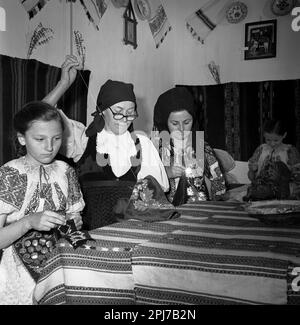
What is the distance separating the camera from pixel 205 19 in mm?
3426

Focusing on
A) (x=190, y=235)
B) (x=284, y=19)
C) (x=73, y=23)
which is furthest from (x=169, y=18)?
(x=190, y=235)

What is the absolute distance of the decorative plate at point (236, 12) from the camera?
3307mm

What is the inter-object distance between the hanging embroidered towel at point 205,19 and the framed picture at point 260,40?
24 cm

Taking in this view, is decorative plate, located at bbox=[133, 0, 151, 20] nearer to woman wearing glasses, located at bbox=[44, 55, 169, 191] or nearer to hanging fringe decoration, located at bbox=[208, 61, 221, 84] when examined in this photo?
hanging fringe decoration, located at bbox=[208, 61, 221, 84]

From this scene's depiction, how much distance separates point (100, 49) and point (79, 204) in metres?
1.30

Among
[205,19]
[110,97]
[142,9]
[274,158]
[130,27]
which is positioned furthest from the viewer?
[205,19]

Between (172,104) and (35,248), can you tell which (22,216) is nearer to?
(35,248)

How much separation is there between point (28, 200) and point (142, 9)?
1978mm

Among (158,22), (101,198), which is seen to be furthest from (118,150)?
(158,22)

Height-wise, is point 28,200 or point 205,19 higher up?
point 205,19

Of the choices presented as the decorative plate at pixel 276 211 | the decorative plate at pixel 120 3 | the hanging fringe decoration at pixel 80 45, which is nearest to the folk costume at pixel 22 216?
the decorative plate at pixel 276 211

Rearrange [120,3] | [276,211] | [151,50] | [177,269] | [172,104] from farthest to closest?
[151,50], [120,3], [172,104], [276,211], [177,269]

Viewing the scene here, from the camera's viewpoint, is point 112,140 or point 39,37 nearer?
point 112,140
